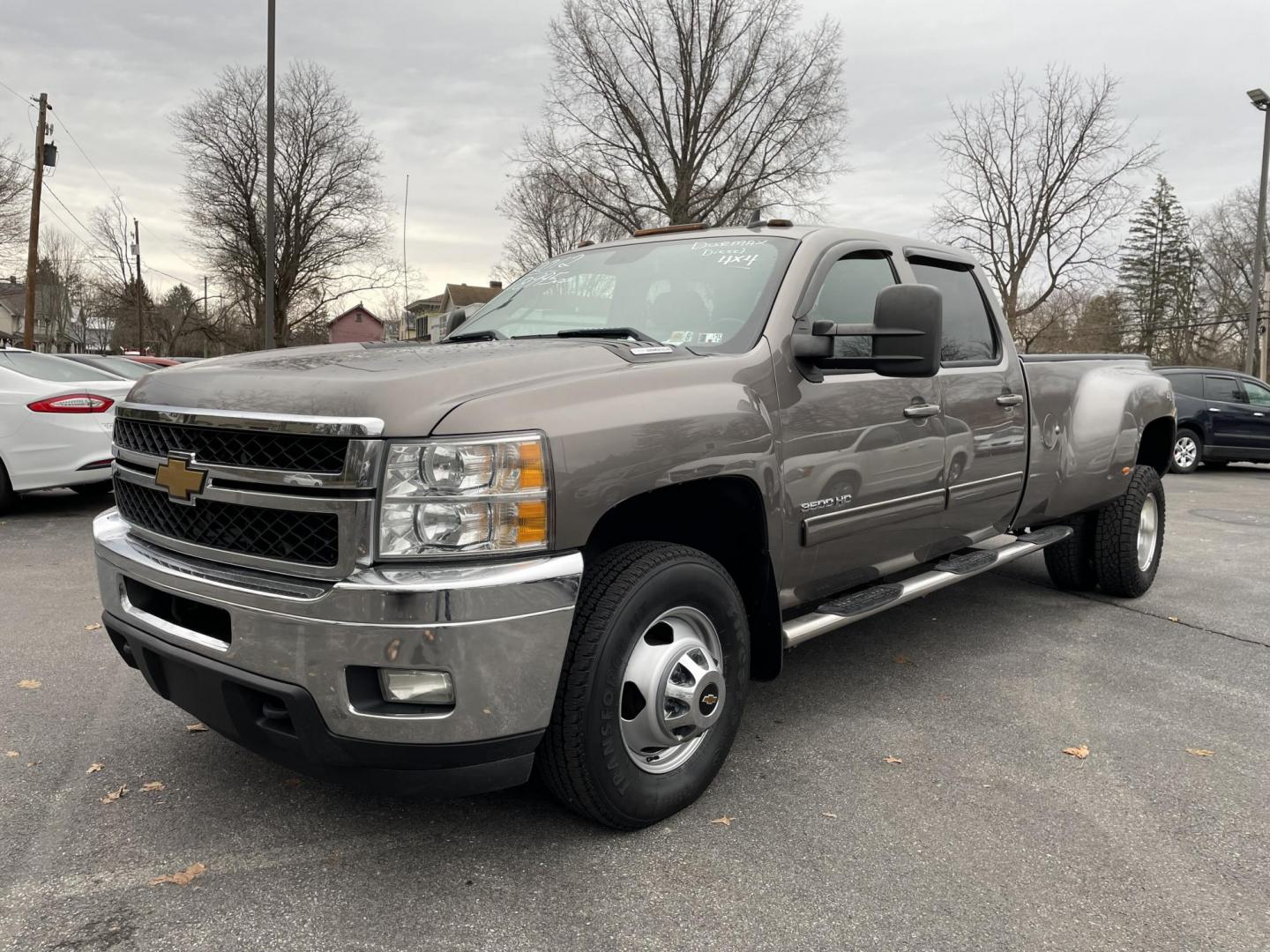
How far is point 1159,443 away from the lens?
227 inches

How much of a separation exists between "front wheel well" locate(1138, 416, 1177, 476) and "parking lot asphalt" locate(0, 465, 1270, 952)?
180cm

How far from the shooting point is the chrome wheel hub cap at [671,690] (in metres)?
2.60

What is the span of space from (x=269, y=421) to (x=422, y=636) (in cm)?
67

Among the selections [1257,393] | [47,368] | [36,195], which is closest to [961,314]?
[47,368]

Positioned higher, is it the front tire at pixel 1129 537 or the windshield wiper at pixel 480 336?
the windshield wiper at pixel 480 336

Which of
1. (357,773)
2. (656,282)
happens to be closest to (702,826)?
(357,773)

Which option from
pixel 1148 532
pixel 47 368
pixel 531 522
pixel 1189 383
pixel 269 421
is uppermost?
pixel 1189 383

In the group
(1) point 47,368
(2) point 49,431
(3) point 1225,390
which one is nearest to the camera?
(2) point 49,431

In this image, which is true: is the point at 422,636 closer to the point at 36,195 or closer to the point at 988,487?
the point at 988,487

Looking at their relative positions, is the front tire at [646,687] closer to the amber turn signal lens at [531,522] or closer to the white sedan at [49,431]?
the amber turn signal lens at [531,522]

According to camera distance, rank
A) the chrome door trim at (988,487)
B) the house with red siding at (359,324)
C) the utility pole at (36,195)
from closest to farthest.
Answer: the chrome door trim at (988,487) < the utility pole at (36,195) < the house with red siding at (359,324)

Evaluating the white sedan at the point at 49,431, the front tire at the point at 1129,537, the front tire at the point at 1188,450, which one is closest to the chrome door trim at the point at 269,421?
the front tire at the point at 1129,537

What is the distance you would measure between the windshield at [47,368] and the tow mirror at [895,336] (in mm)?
7446

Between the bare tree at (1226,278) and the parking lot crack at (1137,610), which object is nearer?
the parking lot crack at (1137,610)
